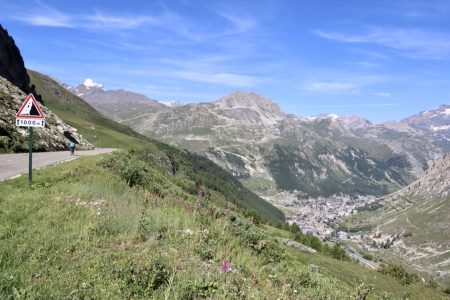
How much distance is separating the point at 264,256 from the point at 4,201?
11188 millimetres

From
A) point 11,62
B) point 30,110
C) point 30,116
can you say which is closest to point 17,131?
point 30,110

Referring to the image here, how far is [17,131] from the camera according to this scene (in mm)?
50281

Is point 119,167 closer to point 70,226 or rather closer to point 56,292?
point 70,226

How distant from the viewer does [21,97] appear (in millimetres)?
65625

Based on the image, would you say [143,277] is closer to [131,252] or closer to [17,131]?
[131,252]

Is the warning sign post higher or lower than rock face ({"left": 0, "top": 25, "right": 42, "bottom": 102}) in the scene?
lower

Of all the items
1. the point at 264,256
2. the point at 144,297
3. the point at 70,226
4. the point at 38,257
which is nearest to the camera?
the point at 144,297

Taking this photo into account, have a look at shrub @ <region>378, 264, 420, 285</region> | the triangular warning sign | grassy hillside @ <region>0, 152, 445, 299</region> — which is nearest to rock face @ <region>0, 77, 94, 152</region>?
the triangular warning sign

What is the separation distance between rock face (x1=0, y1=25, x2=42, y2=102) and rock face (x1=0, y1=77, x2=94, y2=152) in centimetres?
10793

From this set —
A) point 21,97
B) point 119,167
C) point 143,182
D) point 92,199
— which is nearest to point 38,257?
point 92,199

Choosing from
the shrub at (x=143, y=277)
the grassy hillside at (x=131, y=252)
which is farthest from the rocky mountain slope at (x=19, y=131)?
the shrub at (x=143, y=277)

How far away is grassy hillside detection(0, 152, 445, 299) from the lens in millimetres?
9242

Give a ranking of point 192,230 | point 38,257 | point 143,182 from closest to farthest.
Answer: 1. point 38,257
2. point 192,230
3. point 143,182

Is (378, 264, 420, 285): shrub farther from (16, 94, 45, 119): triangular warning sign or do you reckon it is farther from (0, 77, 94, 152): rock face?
(16, 94, 45, 119): triangular warning sign
